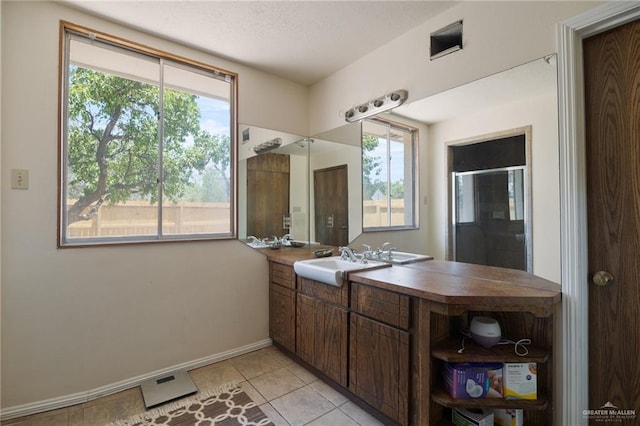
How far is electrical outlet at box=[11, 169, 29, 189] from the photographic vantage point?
1.76m

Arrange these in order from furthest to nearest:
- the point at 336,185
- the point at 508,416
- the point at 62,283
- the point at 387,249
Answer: the point at 336,185
the point at 387,249
the point at 62,283
the point at 508,416

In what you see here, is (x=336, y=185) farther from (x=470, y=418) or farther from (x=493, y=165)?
(x=470, y=418)

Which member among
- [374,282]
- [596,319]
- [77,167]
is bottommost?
[596,319]

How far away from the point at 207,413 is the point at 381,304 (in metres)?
1.33

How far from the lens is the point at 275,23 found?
205 cm

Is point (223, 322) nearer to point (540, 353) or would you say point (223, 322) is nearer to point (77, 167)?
point (77, 167)

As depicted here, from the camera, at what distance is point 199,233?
250 centimetres

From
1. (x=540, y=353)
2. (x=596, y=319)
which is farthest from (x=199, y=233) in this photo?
(x=596, y=319)

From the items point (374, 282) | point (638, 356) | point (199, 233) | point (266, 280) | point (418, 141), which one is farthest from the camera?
point (266, 280)

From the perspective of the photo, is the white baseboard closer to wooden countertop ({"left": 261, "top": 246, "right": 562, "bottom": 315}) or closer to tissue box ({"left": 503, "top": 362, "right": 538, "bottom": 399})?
wooden countertop ({"left": 261, "top": 246, "right": 562, "bottom": 315})

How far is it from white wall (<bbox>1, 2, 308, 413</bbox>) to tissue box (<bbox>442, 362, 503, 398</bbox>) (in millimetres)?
1908

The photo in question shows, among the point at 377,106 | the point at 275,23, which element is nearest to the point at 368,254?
the point at 377,106

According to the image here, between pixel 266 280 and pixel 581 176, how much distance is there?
2449mm

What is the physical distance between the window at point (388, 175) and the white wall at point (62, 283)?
1.44 m
